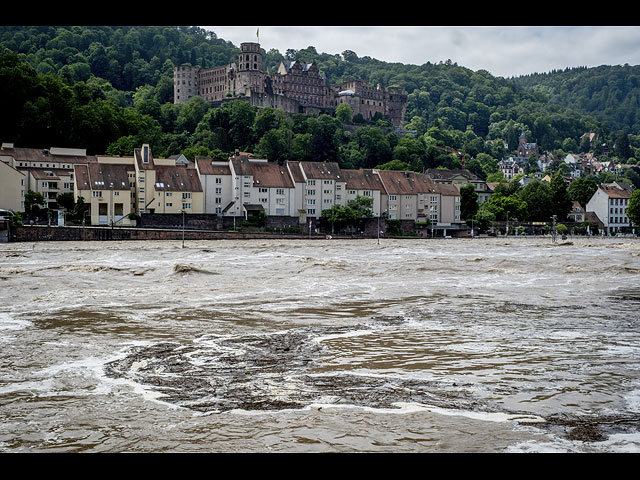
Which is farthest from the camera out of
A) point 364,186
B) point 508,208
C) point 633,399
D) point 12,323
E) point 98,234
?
point 508,208

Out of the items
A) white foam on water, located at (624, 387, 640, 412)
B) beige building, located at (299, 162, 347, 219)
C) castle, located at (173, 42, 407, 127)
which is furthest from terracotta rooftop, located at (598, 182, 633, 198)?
white foam on water, located at (624, 387, 640, 412)

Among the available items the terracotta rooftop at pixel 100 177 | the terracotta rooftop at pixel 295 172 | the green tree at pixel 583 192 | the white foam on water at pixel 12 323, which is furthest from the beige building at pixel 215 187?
the green tree at pixel 583 192

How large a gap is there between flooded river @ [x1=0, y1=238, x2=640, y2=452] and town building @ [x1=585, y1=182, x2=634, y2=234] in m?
101

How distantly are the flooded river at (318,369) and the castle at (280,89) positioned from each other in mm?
133076

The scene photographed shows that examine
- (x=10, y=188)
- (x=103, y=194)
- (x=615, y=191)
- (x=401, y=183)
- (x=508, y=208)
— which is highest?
(x=401, y=183)

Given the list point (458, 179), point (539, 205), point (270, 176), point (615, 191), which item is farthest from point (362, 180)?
point (615, 191)

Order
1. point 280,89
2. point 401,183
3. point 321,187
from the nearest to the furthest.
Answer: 1. point 321,187
2. point 401,183
3. point 280,89

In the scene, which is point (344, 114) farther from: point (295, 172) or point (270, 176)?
point (270, 176)

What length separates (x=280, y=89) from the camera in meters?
168

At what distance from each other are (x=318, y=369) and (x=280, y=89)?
16117 cm

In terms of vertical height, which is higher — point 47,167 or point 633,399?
point 47,167

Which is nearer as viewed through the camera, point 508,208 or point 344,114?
point 508,208

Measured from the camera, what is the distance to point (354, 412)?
894cm
